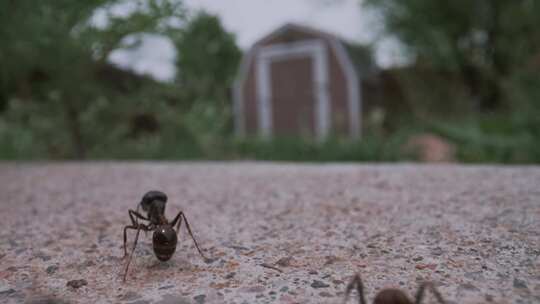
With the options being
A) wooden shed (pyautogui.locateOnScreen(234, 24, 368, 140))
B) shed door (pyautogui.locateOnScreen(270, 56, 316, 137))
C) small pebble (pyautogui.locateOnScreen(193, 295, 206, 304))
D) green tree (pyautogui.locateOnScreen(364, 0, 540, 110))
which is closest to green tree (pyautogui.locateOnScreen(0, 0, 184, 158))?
small pebble (pyautogui.locateOnScreen(193, 295, 206, 304))

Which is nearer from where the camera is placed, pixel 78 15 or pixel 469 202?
pixel 469 202

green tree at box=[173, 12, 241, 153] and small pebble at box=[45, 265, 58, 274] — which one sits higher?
green tree at box=[173, 12, 241, 153]

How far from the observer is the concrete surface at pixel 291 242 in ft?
4.24

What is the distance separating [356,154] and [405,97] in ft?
14.4

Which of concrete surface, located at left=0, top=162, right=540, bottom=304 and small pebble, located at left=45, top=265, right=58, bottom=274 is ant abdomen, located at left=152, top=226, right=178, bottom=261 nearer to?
concrete surface, located at left=0, top=162, right=540, bottom=304

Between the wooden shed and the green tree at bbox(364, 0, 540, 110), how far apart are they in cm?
163

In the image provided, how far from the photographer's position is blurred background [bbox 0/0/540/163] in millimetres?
4727

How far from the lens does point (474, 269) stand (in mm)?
1361

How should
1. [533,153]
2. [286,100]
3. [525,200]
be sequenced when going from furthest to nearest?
[286,100] < [533,153] < [525,200]

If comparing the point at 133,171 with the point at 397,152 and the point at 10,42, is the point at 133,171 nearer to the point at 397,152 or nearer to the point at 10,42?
the point at 10,42

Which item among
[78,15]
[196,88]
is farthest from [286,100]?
[78,15]

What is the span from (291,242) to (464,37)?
8340 mm

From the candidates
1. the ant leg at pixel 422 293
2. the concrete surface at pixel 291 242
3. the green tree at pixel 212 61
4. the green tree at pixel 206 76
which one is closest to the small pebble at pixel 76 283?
the concrete surface at pixel 291 242

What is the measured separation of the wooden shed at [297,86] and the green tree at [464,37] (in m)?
1.63
